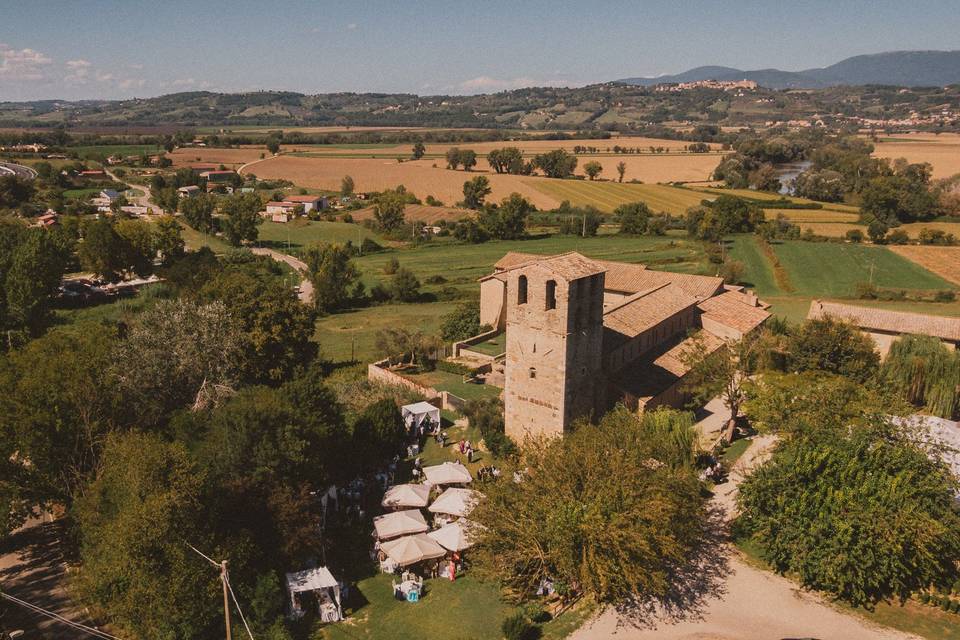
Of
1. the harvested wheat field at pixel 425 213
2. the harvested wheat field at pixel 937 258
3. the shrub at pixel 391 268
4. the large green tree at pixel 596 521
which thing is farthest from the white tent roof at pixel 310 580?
the harvested wheat field at pixel 425 213

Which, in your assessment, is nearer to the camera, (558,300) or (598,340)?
(558,300)

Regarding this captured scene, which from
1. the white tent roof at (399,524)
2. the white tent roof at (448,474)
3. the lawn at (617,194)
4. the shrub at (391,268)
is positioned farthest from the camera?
the lawn at (617,194)

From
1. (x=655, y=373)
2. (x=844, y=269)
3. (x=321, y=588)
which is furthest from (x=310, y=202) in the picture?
(x=321, y=588)

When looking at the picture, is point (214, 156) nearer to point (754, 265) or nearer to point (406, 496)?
point (754, 265)

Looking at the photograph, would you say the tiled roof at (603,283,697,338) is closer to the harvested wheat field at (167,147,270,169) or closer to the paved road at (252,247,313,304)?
the paved road at (252,247,313,304)

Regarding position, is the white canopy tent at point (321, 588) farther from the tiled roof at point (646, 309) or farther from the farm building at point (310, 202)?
the farm building at point (310, 202)

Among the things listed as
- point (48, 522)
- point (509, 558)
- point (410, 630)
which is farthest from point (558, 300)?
point (48, 522)

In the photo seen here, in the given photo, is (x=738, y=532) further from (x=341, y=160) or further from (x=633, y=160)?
(x=341, y=160)
